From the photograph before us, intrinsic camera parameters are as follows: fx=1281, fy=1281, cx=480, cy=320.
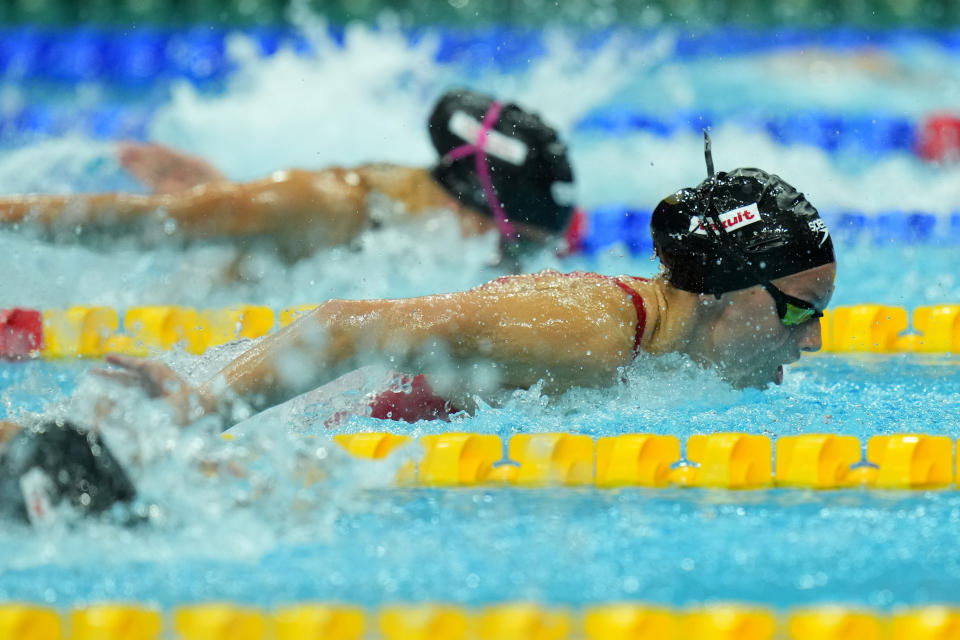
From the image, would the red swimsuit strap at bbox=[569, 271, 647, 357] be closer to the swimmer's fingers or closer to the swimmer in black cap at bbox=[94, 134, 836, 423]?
the swimmer in black cap at bbox=[94, 134, 836, 423]

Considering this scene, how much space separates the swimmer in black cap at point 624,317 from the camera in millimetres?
2479

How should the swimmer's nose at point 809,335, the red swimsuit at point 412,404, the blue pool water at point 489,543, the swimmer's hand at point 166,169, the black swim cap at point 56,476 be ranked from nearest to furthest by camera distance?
the blue pool water at point 489,543 → the black swim cap at point 56,476 → the swimmer's nose at point 809,335 → the red swimsuit at point 412,404 → the swimmer's hand at point 166,169

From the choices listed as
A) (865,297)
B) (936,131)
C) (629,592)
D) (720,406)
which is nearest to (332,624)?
(629,592)

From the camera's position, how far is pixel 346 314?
8.14 ft

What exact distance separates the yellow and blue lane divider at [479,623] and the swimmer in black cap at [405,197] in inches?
81.8

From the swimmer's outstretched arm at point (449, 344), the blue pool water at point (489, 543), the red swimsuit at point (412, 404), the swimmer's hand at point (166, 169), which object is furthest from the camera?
the swimmer's hand at point (166, 169)

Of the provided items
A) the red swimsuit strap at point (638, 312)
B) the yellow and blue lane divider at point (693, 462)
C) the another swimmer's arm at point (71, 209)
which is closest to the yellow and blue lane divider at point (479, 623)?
the yellow and blue lane divider at point (693, 462)

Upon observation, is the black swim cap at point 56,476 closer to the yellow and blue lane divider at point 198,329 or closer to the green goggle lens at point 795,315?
the green goggle lens at point 795,315

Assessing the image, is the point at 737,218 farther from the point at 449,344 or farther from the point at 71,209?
the point at 71,209

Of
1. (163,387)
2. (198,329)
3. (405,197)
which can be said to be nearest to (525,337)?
(163,387)

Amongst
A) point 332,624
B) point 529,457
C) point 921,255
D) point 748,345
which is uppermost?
point 921,255

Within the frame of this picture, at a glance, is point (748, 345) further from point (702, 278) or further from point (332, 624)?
point (332, 624)

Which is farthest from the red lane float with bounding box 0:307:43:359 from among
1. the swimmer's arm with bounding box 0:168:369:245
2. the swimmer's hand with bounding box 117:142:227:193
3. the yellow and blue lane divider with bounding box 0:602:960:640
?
the yellow and blue lane divider with bounding box 0:602:960:640

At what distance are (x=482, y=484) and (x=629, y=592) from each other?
2.26ft
